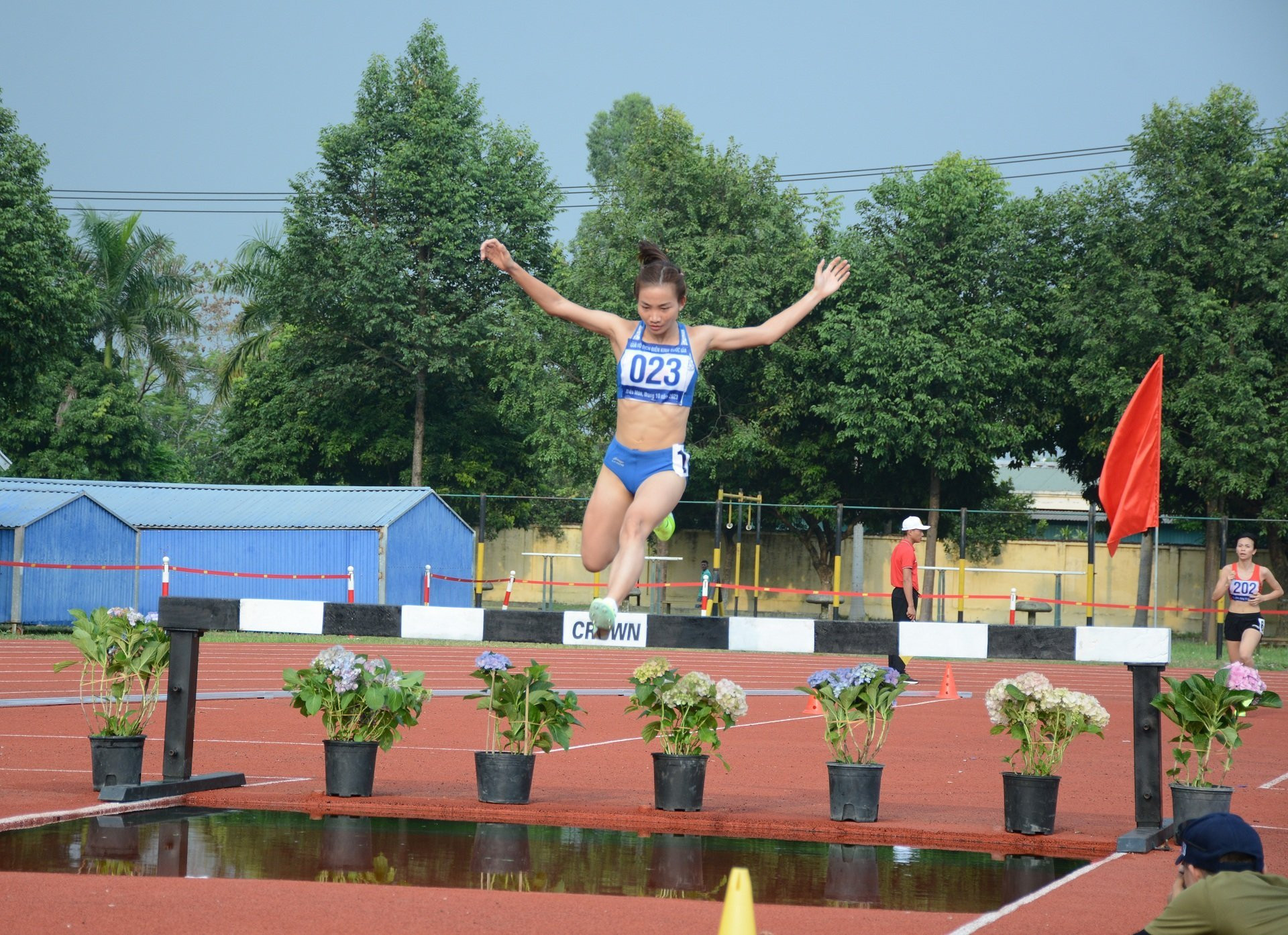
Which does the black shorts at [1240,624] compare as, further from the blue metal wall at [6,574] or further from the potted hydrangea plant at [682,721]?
the blue metal wall at [6,574]

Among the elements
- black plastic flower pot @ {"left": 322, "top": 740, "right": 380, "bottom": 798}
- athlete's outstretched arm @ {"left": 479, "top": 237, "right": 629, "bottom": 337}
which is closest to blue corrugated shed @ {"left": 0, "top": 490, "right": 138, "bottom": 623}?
black plastic flower pot @ {"left": 322, "top": 740, "right": 380, "bottom": 798}

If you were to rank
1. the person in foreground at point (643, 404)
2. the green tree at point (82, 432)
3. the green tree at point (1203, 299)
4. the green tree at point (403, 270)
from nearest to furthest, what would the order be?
the person in foreground at point (643, 404), the green tree at point (1203, 299), the green tree at point (403, 270), the green tree at point (82, 432)

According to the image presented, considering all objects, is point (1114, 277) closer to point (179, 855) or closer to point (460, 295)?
point (460, 295)

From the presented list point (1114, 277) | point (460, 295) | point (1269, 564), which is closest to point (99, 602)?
point (460, 295)

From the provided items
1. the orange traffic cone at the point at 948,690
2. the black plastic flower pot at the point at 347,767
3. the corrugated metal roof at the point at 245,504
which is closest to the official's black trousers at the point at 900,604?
the orange traffic cone at the point at 948,690

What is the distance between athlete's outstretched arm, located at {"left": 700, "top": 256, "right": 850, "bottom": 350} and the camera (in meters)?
6.34

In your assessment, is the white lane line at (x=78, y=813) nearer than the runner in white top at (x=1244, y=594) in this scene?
Yes

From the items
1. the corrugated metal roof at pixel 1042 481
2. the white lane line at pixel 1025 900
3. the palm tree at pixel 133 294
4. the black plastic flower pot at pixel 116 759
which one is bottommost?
the white lane line at pixel 1025 900

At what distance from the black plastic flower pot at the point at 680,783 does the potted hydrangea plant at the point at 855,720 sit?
2.29 feet

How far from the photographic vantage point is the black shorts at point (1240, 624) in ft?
43.1

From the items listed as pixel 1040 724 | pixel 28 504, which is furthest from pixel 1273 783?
pixel 28 504

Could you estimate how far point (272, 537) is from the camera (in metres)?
27.5

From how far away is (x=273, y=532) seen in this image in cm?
2756

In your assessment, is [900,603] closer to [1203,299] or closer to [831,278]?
[831,278]
